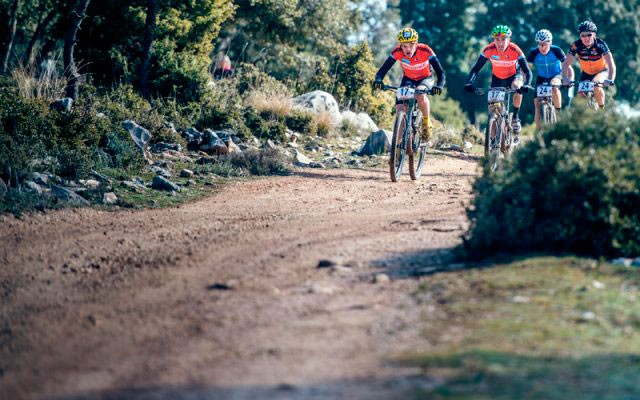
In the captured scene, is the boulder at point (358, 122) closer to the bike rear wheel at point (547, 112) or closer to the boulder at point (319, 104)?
the boulder at point (319, 104)

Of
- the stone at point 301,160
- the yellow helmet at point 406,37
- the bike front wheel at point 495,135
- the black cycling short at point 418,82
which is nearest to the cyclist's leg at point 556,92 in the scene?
the bike front wheel at point 495,135

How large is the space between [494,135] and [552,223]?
23.0 feet

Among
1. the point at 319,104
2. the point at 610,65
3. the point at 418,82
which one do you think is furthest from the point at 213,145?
the point at 610,65

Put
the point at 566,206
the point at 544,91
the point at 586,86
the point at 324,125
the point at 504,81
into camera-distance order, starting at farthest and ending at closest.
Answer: the point at 324,125 → the point at 586,86 → the point at 544,91 → the point at 504,81 → the point at 566,206

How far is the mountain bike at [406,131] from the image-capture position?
1345 centimetres

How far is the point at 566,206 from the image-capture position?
770cm

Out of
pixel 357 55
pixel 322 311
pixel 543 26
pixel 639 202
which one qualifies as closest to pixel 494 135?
pixel 639 202

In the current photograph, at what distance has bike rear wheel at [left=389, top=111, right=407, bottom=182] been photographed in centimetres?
1352

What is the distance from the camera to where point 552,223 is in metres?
7.71

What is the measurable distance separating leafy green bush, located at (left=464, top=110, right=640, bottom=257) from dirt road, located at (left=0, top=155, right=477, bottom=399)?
0.60m

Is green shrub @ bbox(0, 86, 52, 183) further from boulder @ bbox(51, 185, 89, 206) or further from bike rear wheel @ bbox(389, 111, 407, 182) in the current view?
bike rear wheel @ bbox(389, 111, 407, 182)

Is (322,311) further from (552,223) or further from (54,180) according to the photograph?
(54,180)

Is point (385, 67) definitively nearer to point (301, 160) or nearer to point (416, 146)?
point (416, 146)

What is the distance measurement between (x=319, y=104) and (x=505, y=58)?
762 centimetres
